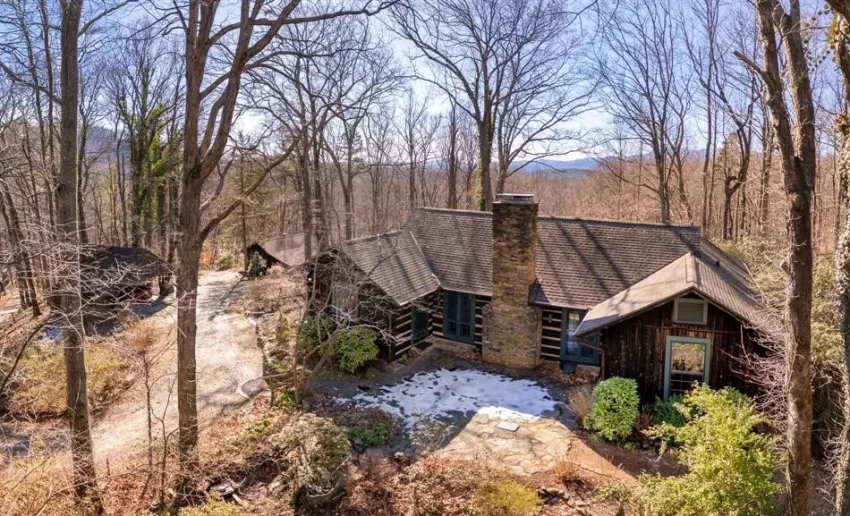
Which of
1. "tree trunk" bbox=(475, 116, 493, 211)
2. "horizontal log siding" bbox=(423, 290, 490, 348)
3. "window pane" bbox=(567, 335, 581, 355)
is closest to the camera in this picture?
"window pane" bbox=(567, 335, 581, 355)

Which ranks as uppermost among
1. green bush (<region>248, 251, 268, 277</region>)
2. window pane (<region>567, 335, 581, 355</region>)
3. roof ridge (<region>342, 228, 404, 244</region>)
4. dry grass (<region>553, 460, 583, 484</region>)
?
roof ridge (<region>342, 228, 404, 244</region>)

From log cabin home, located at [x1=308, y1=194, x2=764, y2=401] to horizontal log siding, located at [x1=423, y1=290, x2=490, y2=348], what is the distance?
0.04 metres

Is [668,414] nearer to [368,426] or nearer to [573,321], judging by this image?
[573,321]

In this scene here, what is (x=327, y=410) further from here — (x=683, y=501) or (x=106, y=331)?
(x=106, y=331)

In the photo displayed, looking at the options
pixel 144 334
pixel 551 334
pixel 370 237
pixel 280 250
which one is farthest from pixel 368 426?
pixel 280 250

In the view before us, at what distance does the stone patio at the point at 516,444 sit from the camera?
36.2 ft

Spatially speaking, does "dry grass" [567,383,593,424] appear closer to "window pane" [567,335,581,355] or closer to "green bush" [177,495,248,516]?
"window pane" [567,335,581,355]

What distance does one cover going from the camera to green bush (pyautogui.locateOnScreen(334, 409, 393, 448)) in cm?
1174

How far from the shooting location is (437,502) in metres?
9.41

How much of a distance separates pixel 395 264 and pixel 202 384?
692 centimetres

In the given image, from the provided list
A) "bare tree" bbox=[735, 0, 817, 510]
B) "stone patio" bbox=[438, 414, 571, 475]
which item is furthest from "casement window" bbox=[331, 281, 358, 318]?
"bare tree" bbox=[735, 0, 817, 510]

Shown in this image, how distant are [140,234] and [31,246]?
2297cm

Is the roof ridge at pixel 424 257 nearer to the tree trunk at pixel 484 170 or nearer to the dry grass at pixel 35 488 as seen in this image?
the tree trunk at pixel 484 170

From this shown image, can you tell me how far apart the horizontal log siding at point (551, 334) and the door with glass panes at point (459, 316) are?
239 centimetres
